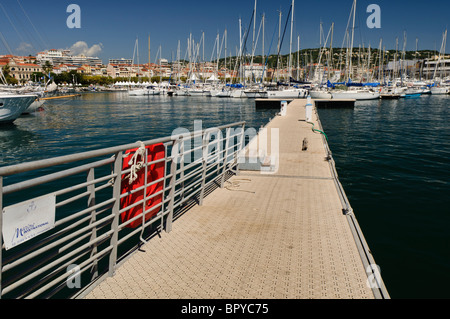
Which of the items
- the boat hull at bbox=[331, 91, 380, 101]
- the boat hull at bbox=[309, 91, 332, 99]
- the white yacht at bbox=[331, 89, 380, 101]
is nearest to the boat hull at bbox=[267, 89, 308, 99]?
the boat hull at bbox=[309, 91, 332, 99]

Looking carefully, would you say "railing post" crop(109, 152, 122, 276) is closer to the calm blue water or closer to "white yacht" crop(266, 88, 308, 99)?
the calm blue water

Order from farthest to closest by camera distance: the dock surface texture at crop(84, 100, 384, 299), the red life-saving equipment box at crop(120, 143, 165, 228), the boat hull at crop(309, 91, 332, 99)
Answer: the boat hull at crop(309, 91, 332, 99) → the red life-saving equipment box at crop(120, 143, 165, 228) → the dock surface texture at crop(84, 100, 384, 299)

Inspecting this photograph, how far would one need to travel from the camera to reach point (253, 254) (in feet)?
12.2

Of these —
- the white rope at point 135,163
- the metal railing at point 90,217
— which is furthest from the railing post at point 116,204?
the white rope at point 135,163

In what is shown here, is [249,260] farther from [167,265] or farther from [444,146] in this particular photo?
[444,146]

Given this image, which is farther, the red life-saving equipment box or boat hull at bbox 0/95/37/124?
boat hull at bbox 0/95/37/124

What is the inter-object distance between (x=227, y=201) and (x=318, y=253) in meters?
2.30

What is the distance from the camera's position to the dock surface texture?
9.86ft

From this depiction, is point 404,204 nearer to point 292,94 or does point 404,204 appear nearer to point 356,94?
point 292,94

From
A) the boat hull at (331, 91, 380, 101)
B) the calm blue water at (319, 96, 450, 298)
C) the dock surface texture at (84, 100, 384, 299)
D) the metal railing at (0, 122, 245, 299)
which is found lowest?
the calm blue water at (319, 96, 450, 298)

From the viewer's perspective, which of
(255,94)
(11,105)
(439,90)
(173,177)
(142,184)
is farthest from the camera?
(439,90)

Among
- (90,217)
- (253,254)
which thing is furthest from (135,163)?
(253,254)

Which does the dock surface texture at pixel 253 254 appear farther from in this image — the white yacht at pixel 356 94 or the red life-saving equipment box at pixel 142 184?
the white yacht at pixel 356 94

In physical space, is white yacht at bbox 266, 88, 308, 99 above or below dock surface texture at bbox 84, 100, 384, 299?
above
